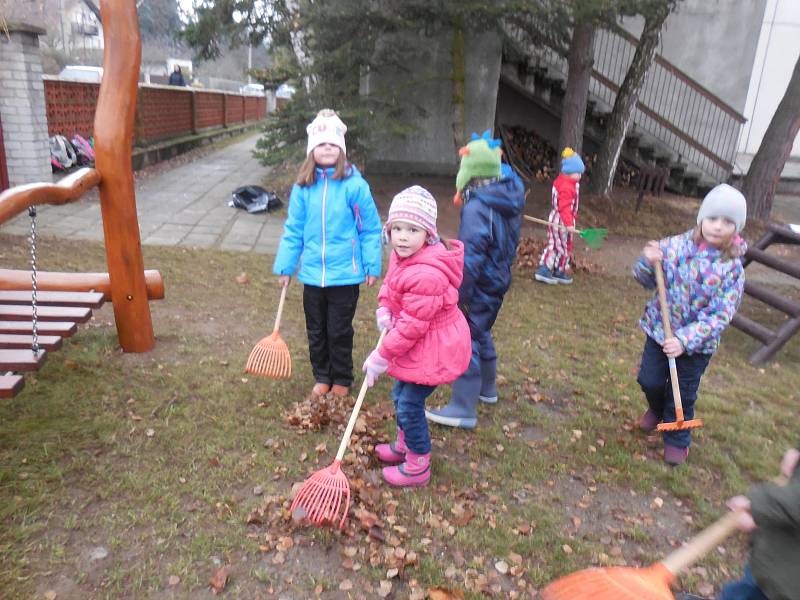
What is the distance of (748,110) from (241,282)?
43.5ft

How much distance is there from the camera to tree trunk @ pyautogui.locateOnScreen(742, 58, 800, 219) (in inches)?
414

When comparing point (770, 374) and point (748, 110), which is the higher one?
point (748, 110)

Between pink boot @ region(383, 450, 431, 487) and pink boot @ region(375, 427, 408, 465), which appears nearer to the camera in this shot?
pink boot @ region(383, 450, 431, 487)

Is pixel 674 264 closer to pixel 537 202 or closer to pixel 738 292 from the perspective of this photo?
pixel 738 292

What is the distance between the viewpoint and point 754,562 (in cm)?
202

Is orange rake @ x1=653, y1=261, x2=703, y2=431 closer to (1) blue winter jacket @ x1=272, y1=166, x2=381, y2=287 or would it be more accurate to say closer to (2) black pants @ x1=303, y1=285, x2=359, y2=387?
(1) blue winter jacket @ x1=272, y1=166, x2=381, y2=287

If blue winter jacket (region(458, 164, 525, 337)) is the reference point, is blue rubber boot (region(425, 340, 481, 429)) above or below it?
below

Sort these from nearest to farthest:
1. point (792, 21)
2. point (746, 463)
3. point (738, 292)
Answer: point (738, 292), point (746, 463), point (792, 21)

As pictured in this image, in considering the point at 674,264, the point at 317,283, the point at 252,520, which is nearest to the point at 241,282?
the point at 317,283

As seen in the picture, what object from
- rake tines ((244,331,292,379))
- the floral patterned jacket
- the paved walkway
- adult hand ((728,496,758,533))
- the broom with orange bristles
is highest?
the floral patterned jacket

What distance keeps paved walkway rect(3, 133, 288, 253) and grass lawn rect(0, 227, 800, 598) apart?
311cm

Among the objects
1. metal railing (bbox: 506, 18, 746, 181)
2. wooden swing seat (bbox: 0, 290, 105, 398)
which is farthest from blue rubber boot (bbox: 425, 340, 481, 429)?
metal railing (bbox: 506, 18, 746, 181)

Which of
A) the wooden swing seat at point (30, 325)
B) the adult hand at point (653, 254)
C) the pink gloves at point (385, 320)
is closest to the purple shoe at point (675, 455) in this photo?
the adult hand at point (653, 254)

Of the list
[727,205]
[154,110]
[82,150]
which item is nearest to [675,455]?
[727,205]
